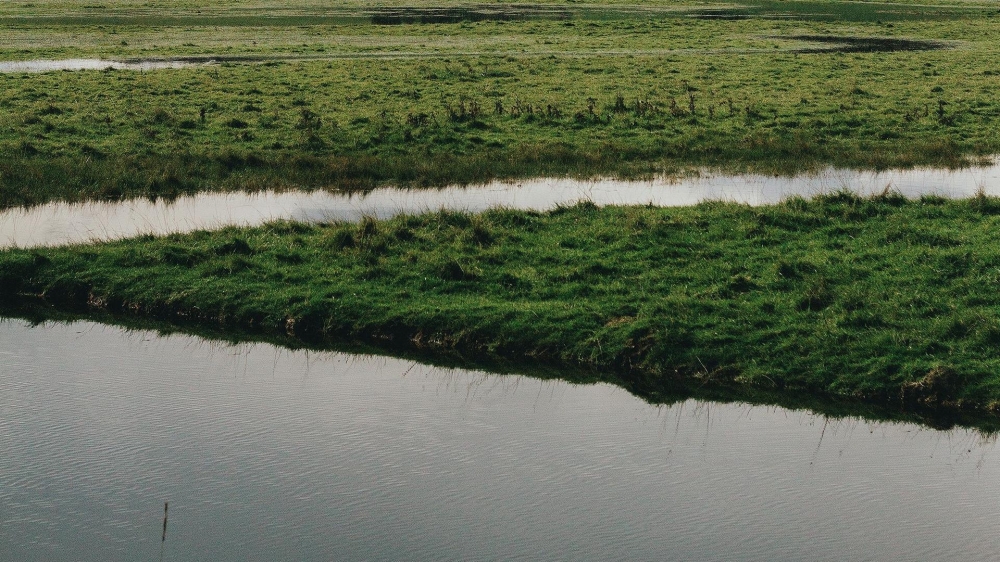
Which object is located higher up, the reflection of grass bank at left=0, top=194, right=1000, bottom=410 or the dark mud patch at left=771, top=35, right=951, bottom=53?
the dark mud patch at left=771, top=35, right=951, bottom=53

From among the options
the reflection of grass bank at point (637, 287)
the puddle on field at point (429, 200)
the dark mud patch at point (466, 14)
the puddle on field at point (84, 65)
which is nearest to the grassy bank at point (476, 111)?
the puddle on field at point (429, 200)

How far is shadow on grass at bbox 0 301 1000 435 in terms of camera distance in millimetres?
16531

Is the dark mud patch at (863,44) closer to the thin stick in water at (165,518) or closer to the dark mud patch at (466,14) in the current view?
the dark mud patch at (466,14)

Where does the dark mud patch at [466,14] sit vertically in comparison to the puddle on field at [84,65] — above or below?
above

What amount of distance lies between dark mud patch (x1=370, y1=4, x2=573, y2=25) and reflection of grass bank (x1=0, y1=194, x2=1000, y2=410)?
250 feet

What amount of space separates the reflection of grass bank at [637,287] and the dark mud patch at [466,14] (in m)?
76.1

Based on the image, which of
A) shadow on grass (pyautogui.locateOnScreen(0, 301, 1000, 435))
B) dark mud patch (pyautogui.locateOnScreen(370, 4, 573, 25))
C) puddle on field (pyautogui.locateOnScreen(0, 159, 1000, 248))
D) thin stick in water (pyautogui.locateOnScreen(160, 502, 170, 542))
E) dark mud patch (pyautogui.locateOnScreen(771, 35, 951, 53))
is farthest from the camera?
dark mud patch (pyautogui.locateOnScreen(370, 4, 573, 25))

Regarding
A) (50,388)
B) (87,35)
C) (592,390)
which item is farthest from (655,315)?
(87,35)

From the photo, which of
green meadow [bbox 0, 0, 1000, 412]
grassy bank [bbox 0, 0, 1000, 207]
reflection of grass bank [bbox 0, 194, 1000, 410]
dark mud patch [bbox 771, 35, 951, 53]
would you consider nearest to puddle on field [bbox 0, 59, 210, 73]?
green meadow [bbox 0, 0, 1000, 412]

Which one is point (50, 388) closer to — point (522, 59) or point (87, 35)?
point (522, 59)

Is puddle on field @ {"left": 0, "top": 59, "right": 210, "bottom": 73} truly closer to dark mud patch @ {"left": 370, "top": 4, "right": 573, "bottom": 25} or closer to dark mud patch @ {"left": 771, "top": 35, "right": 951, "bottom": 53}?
dark mud patch @ {"left": 771, "top": 35, "right": 951, "bottom": 53}

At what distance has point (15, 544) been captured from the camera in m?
12.2

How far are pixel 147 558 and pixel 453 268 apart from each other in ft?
35.4

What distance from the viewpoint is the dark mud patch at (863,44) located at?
67312 mm
